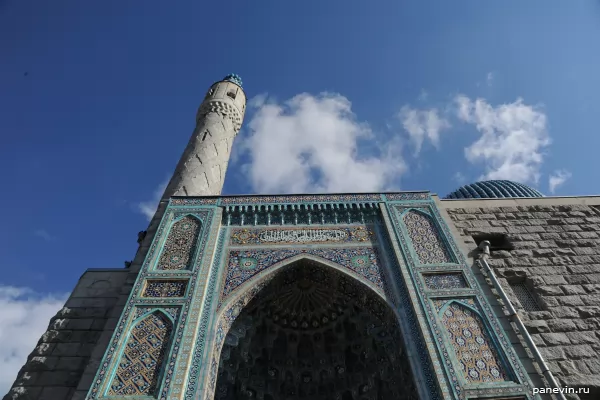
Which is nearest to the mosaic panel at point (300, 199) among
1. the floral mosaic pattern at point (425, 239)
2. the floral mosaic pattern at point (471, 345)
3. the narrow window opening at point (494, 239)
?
the floral mosaic pattern at point (425, 239)

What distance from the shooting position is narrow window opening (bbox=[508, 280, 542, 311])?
4.76 m

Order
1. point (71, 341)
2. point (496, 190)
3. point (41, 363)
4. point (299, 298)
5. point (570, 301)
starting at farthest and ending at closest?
1. point (496, 190)
2. point (299, 298)
3. point (570, 301)
4. point (71, 341)
5. point (41, 363)

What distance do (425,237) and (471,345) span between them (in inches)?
63.9

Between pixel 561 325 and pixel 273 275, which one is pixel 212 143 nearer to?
pixel 273 275

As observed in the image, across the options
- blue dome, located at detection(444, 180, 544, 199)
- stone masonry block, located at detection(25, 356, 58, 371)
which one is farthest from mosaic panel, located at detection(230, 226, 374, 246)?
blue dome, located at detection(444, 180, 544, 199)

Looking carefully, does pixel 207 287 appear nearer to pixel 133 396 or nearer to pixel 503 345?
pixel 133 396

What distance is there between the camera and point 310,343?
587 centimetres

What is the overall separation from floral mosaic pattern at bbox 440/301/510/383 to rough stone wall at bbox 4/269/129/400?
3.60m

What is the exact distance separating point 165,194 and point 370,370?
4.10 meters

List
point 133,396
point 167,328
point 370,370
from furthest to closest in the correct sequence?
point 370,370 → point 167,328 → point 133,396

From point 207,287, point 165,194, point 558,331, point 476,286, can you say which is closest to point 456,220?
point 476,286

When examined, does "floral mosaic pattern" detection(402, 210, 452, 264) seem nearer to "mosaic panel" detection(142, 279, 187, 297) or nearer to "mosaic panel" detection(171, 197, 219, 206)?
"mosaic panel" detection(171, 197, 219, 206)

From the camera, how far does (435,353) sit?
3953 millimetres

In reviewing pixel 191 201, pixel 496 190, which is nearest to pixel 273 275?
pixel 191 201
